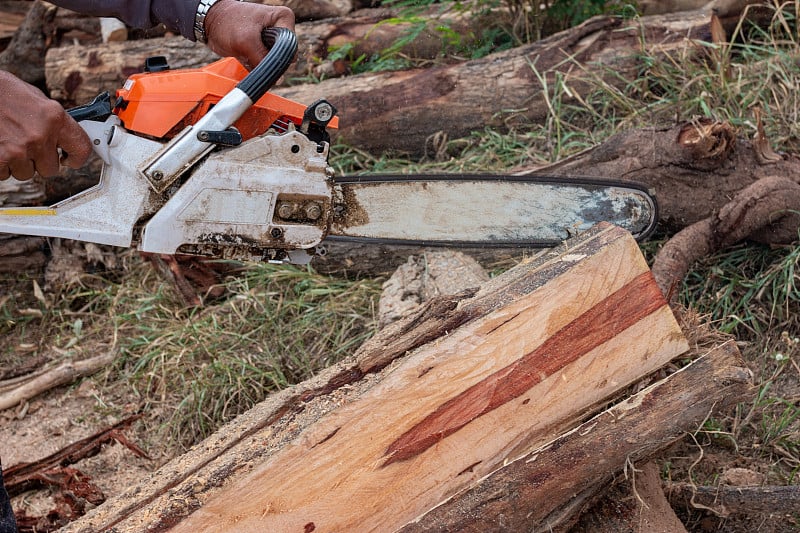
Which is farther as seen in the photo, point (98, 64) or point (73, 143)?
point (98, 64)

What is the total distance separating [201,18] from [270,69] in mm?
457

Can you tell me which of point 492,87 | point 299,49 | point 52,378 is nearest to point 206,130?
point 52,378

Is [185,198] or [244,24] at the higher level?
[244,24]

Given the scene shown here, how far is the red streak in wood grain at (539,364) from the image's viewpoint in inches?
76.5

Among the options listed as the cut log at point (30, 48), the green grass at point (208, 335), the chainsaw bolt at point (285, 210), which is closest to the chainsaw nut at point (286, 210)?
the chainsaw bolt at point (285, 210)

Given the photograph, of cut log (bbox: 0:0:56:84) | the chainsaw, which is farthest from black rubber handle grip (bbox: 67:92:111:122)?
cut log (bbox: 0:0:56:84)

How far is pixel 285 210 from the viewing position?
7.41ft

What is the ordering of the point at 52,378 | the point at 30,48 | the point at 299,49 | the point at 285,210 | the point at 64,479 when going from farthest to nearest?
the point at 30,48, the point at 299,49, the point at 52,378, the point at 64,479, the point at 285,210

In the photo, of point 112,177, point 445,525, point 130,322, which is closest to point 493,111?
point 130,322

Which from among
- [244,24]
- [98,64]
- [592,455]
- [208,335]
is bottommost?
[208,335]

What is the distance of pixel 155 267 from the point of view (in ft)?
12.4

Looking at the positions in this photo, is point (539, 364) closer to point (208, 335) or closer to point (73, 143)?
point (73, 143)

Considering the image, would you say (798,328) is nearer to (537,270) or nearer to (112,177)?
(537,270)

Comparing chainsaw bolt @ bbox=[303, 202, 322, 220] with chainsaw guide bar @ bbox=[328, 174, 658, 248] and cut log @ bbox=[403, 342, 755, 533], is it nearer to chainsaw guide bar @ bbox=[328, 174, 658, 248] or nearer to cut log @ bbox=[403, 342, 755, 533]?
chainsaw guide bar @ bbox=[328, 174, 658, 248]
